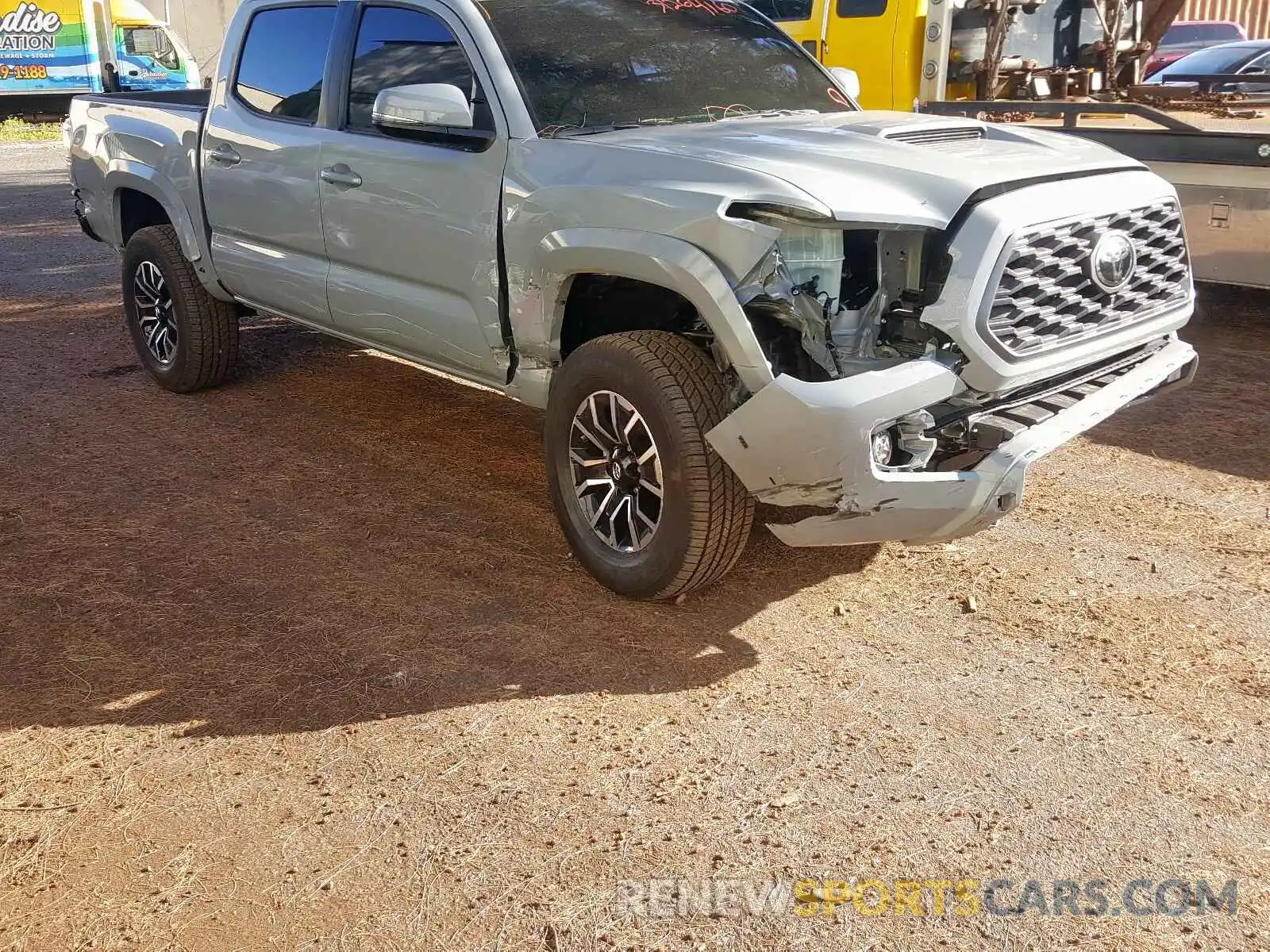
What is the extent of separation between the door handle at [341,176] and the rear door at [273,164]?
0.10 metres

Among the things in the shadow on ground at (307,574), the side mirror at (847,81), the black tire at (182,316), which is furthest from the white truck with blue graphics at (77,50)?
the side mirror at (847,81)

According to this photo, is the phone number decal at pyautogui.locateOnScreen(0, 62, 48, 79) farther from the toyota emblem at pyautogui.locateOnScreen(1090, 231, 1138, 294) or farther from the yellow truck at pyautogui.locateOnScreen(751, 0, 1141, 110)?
the toyota emblem at pyautogui.locateOnScreen(1090, 231, 1138, 294)

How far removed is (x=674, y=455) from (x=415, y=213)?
1.61 meters

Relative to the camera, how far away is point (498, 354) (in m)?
4.49

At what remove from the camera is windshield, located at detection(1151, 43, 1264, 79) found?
33.4ft

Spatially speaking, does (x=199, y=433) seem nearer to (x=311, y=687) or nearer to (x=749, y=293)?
(x=311, y=687)

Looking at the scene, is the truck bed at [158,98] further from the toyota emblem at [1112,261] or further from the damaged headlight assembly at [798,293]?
the toyota emblem at [1112,261]

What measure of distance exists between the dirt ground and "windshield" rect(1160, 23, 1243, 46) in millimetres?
17094

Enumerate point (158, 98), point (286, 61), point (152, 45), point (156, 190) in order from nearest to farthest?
1. point (286, 61)
2. point (156, 190)
3. point (158, 98)
4. point (152, 45)

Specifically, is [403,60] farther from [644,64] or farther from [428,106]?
[644,64]

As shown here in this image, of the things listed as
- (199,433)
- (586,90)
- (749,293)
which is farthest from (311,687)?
(199,433)

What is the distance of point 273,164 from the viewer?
5363mm
